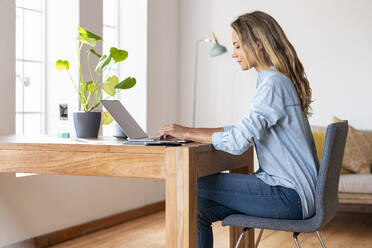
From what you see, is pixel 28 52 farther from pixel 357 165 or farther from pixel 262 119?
pixel 357 165

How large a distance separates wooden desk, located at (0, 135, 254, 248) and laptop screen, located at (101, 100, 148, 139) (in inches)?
10.3

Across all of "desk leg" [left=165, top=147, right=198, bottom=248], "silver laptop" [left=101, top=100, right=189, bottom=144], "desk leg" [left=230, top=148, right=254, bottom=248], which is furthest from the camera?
"desk leg" [left=230, top=148, right=254, bottom=248]

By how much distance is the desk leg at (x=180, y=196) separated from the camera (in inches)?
83.3

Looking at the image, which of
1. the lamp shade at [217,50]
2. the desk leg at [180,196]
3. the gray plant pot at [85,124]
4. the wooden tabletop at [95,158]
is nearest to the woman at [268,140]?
the wooden tabletop at [95,158]

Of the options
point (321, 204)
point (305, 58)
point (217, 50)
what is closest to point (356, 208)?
point (305, 58)

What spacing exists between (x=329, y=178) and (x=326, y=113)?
2838mm

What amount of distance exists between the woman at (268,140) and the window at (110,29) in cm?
247

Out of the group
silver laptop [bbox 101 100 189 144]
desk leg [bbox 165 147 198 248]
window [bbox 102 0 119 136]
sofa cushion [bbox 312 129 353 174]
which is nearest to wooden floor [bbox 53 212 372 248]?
sofa cushion [bbox 312 129 353 174]

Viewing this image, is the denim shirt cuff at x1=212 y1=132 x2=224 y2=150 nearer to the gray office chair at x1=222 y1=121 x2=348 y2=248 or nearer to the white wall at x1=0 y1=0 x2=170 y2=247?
the gray office chair at x1=222 y1=121 x2=348 y2=248

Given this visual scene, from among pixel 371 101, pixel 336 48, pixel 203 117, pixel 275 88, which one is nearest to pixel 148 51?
pixel 203 117

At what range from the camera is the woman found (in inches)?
88.2

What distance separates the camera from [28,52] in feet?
13.0

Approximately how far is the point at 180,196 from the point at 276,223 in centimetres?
40

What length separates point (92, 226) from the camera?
4.22 meters
